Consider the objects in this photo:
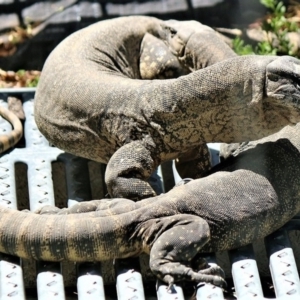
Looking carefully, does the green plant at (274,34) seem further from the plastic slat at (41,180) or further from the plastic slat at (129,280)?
the plastic slat at (129,280)

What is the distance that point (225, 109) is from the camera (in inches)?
225

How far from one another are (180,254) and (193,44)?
2217mm

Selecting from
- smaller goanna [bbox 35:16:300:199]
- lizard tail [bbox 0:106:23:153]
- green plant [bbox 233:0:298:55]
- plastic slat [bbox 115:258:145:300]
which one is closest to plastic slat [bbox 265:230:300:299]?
smaller goanna [bbox 35:16:300:199]

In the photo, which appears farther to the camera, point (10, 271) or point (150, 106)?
point (150, 106)

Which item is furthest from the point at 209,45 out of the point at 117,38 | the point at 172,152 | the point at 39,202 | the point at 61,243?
the point at 61,243

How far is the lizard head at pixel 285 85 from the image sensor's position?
5.46 m

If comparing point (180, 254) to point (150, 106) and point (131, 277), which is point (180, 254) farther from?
point (150, 106)

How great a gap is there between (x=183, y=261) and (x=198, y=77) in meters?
1.14

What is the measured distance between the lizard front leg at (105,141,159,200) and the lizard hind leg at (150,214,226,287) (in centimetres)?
58

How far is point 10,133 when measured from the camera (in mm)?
6598

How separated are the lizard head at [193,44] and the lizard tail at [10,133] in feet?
4.15

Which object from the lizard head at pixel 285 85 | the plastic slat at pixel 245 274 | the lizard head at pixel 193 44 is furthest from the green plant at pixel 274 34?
the plastic slat at pixel 245 274

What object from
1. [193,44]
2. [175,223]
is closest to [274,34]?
[193,44]

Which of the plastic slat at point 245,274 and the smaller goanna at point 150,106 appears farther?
the smaller goanna at point 150,106
